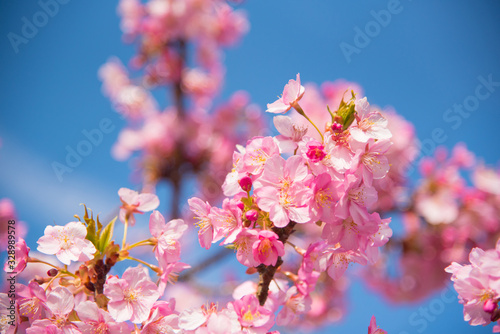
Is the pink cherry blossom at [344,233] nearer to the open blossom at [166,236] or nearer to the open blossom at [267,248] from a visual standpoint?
the open blossom at [267,248]

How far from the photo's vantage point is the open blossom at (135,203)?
1242 mm

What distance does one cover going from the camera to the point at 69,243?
1.05 m

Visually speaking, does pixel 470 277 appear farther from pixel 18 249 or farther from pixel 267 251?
pixel 18 249

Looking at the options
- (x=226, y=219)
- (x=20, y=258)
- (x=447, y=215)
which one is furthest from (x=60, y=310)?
(x=447, y=215)

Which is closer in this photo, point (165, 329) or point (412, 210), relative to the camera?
point (165, 329)

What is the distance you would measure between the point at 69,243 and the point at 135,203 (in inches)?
10.2

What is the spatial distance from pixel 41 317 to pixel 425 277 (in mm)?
3924

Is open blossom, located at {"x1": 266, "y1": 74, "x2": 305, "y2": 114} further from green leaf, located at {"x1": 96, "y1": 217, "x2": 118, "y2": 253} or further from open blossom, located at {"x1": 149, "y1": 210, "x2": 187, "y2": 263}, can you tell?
green leaf, located at {"x1": 96, "y1": 217, "x2": 118, "y2": 253}

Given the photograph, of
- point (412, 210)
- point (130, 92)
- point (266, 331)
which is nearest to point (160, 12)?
point (130, 92)

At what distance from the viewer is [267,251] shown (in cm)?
96

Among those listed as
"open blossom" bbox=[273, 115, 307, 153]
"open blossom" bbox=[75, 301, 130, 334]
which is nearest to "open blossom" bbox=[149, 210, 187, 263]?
"open blossom" bbox=[75, 301, 130, 334]

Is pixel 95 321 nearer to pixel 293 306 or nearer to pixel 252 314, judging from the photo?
pixel 252 314

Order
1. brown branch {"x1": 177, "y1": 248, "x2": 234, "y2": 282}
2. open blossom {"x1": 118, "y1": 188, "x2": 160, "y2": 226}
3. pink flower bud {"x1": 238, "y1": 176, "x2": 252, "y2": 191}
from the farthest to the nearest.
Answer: brown branch {"x1": 177, "y1": 248, "x2": 234, "y2": 282}
open blossom {"x1": 118, "y1": 188, "x2": 160, "y2": 226}
pink flower bud {"x1": 238, "y1": 176, "x2": 252, "y2": 191}

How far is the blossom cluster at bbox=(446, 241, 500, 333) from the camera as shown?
0.91 meters
